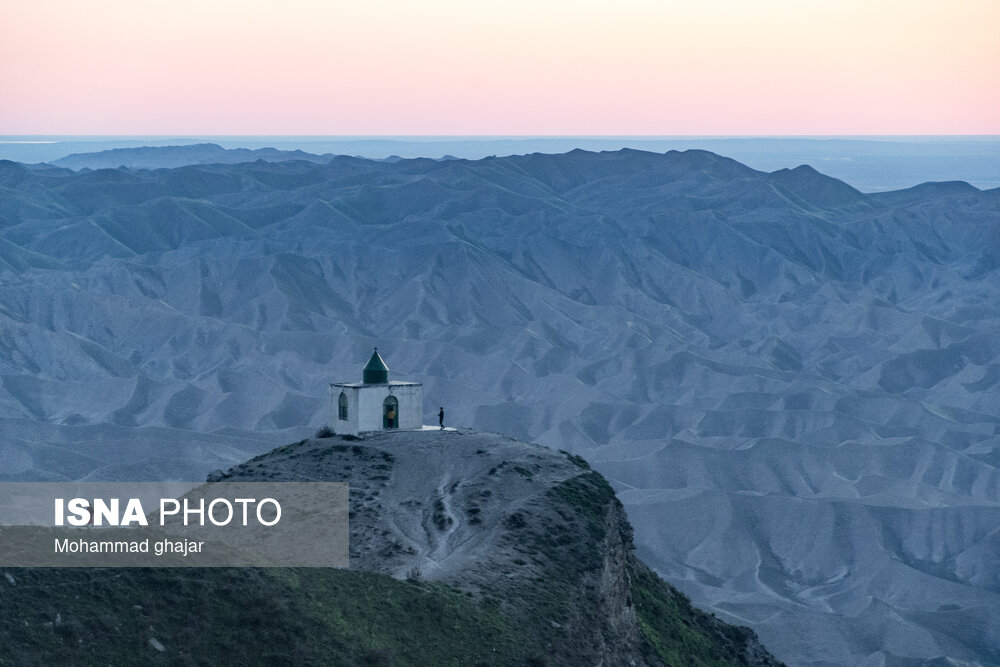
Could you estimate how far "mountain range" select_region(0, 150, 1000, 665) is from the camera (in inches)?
3351

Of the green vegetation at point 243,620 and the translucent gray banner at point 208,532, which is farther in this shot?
the translucent gray banner at point 208,532

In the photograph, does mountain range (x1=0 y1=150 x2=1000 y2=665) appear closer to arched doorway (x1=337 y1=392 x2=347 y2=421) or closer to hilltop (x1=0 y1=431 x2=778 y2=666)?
arched doorway (x1=337 y1=392 x2=347 y2=421)

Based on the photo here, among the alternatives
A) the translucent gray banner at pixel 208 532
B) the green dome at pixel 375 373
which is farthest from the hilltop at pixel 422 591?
the green dome at pixel 375 373

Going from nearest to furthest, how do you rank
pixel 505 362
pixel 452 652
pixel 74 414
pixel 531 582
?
pixel 452 652 < pixel 531 582 < pixel 74 414 < pixel 505 362

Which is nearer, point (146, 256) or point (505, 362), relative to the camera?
point (505, 362)

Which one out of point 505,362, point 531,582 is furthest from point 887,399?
point 531,582

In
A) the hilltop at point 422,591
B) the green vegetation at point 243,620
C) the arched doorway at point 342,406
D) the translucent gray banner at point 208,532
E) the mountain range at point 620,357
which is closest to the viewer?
the green vegetation at point 243,620

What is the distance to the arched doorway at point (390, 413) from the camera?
4119 centimetres

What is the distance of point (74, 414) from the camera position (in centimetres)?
11656

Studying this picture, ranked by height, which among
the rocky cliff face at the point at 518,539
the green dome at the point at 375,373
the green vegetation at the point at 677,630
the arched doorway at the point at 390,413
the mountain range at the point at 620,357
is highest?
the green dome at the point at 375,373

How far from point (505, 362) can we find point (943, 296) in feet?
209

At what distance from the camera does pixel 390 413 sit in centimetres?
4125

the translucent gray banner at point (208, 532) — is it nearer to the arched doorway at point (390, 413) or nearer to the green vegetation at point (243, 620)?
the green vegetation at point (243, 620)

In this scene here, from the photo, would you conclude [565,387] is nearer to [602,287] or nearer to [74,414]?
[74,414]
